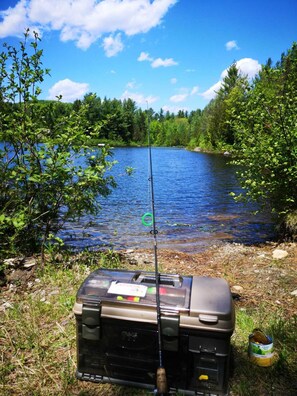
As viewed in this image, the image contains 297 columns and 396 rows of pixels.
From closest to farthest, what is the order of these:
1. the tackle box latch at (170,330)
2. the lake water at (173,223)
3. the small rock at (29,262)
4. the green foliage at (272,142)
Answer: the tackle box latch at (170,330)
the small rock at (29,262)
the green foliage at (272,142)
the lake water at (173,223)

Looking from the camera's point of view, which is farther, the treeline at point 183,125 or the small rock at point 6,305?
the treeline at point 183,125

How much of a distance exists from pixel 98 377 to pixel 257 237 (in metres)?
9.81

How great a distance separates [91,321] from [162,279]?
86 centimetres

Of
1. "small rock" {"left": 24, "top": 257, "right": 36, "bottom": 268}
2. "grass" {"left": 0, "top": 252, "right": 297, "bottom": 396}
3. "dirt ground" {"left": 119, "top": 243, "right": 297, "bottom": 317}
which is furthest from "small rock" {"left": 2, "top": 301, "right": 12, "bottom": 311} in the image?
"dirt ground" {"left": 119, "top": 243, "right": 297, "bottom": 317}

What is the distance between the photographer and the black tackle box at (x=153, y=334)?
268 centimetres

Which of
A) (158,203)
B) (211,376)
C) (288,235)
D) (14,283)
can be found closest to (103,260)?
(14,283)

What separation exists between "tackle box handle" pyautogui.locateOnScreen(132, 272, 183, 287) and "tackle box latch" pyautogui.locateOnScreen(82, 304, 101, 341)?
549mm

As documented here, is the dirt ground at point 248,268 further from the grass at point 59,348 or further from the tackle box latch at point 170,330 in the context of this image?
the tackle box latch at point 170,330

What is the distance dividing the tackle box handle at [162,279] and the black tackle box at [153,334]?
0.07m

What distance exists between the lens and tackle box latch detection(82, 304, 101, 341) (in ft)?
9.14

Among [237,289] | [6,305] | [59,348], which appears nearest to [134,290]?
[59,348]

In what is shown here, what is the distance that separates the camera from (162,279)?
3.23m

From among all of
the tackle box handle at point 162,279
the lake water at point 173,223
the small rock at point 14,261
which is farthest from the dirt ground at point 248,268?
the small rock at point 14,261

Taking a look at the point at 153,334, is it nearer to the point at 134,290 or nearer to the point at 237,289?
the point at 134,290
